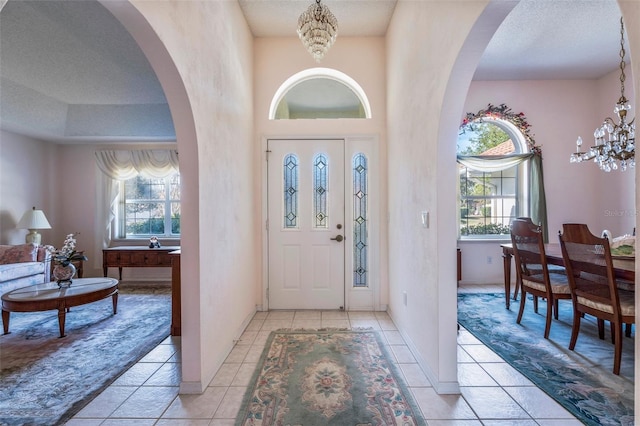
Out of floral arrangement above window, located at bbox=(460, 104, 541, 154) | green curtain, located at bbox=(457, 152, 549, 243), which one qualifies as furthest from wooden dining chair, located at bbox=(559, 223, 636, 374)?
floral arrangement above window, located at bbox=(460, 104, 541, 154)

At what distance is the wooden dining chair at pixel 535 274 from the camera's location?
2.79 metres

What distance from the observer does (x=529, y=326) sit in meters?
3.03

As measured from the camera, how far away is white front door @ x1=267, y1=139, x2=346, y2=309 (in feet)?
11.8

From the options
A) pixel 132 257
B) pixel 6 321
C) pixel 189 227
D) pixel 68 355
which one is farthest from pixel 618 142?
pixel 132 257

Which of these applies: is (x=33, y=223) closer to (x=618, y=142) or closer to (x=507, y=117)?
(x=507, y=117)

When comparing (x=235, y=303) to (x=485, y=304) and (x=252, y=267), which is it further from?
(x=485, y=304)

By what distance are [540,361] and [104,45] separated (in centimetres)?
503

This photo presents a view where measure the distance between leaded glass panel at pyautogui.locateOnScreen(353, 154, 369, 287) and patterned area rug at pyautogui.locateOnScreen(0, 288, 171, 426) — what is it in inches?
88.1

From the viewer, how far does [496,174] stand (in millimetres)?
4969

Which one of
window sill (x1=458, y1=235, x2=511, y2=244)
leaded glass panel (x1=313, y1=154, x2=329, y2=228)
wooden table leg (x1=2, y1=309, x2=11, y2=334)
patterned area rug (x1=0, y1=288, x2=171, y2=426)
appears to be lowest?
patterned area rug (x1=0, y1=288, x2=171, y2=426)

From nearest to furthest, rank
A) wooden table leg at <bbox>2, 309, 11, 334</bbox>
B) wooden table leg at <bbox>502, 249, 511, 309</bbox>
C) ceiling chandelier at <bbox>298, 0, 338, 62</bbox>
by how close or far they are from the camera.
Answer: ceiling chandelier at <bbox>298, 0, 338, 62</bbox> → wooden table leg at <bbox>2, 309, 11, 334</bbox> → wooden table leg at <bbox>502, 249, 511, 309</bbox>

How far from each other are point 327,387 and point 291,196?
2213mm

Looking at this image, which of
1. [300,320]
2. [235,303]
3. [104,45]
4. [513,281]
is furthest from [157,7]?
[513,281]

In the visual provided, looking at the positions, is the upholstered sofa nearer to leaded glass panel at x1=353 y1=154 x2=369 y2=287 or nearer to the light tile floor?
the light tile floor
